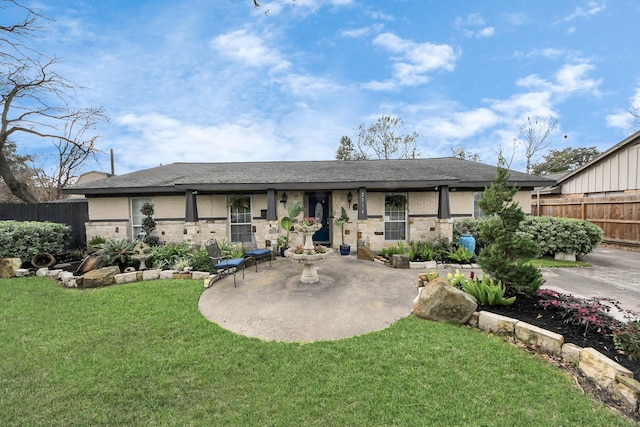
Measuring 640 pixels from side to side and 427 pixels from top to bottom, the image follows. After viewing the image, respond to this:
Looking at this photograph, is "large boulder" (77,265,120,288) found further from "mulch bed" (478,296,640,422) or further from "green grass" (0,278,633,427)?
"mulch bed" (478,296,640,422)

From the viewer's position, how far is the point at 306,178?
9.35 metres

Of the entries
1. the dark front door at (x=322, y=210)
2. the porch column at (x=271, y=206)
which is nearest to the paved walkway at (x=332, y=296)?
the porch column at (x=271, y=206)

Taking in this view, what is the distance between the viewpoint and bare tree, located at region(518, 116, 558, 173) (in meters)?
20.6

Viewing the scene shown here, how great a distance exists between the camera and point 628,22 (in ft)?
29.8

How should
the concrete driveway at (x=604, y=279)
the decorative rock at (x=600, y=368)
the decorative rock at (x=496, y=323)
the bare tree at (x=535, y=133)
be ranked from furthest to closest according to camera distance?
the bare tree at (x=535, y=133) < the concrete driveway at (x=604, y=279) < the decorative rock at (x=496, y=323) < the decorative rock at (x=600, y=368)

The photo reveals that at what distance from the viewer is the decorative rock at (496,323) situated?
3.47 metres

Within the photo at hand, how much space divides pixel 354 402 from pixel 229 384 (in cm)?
130

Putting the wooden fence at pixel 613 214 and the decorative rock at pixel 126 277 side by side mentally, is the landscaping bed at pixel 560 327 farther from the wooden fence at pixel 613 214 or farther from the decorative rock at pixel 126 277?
the wooden fence at pixel 613 214

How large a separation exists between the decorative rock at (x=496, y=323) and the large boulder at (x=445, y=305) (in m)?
0.17

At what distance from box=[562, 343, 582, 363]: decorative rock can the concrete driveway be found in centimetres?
250

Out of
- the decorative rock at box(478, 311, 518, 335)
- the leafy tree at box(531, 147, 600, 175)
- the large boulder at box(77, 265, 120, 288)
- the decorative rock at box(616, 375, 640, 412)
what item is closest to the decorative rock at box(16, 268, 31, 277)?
the large boulder at box(77, 265, 120, 288)

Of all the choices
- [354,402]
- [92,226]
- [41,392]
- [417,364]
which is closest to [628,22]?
[417,364]

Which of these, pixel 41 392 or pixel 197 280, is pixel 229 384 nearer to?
pixel 41 392

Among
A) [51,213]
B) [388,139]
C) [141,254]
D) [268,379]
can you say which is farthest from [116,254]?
[388,139]
